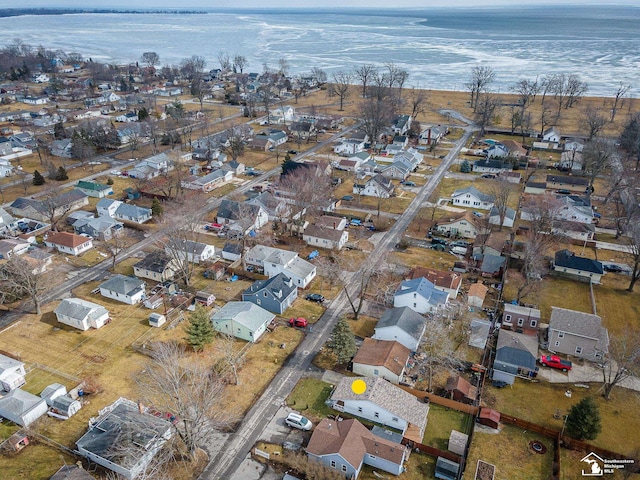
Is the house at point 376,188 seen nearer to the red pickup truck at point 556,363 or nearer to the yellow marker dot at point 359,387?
the red pickup truck at point 556,363

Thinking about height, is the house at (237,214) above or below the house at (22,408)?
above

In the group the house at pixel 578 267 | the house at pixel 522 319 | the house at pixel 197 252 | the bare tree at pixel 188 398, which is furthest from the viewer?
the house at pixel 197 252

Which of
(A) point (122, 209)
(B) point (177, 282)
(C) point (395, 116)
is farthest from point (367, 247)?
(C) point (395, 116)

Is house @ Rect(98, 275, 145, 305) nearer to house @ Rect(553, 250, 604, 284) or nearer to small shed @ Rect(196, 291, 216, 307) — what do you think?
small shed @ Rect(196, 291, 216, 307)

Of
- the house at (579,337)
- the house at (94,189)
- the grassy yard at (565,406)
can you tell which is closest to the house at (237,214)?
the house at (94,189)

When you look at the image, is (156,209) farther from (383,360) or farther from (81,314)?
(383,360)

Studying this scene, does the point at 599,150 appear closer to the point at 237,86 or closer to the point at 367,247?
the point at 367,247
